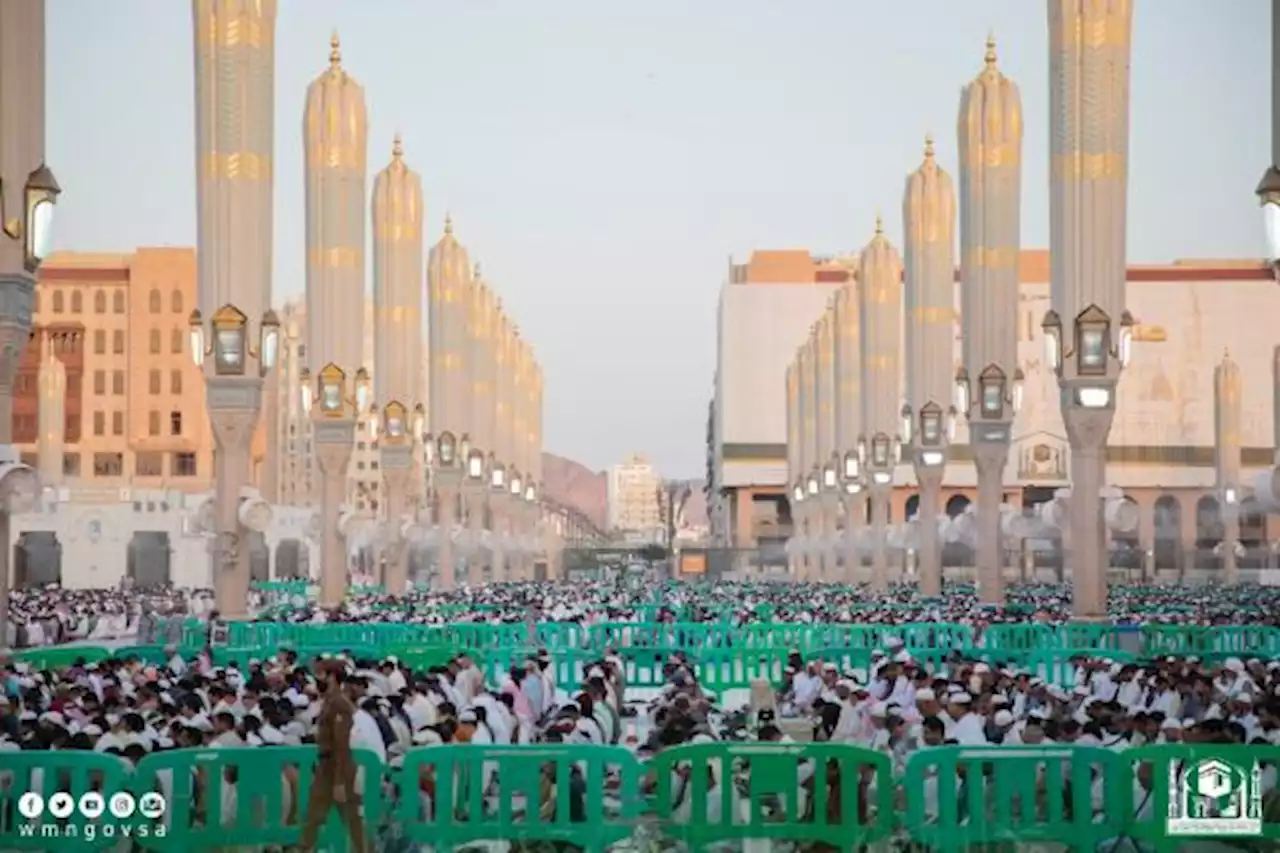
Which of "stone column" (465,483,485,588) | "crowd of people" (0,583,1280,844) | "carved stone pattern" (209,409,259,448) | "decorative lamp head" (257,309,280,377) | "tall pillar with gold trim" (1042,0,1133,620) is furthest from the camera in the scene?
"stone column" (465,483,485,588)

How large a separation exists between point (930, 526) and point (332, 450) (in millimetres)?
15877

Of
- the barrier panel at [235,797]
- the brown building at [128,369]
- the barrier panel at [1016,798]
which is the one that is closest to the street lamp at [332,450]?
the barrier panel at [235,797]

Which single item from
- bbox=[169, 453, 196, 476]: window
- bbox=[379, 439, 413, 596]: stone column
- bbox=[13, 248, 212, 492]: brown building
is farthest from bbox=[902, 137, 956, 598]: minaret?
bbox=[169, 453, 196, 476]: window

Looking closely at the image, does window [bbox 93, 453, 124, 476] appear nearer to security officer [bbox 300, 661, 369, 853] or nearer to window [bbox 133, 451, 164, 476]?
window [bbox 133, 451, 164, 476]

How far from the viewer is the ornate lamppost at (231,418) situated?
97.9 feet

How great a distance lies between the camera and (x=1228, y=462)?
252 ft

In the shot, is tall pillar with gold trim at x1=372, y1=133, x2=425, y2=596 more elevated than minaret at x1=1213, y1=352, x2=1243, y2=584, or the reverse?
tall pillar with gold trim at x1=372, y1=133, x2=425, y2=596

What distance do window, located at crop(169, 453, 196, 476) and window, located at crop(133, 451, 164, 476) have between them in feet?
2.32

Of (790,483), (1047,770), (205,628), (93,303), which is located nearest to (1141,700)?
(1047,770)

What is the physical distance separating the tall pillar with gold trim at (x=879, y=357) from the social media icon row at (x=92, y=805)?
5006 cm

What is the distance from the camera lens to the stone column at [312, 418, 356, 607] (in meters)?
41.2

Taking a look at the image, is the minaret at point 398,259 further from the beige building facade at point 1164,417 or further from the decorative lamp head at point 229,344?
the beige building facade at point 1164,417

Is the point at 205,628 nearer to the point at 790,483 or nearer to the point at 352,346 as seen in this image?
the point at 352,346

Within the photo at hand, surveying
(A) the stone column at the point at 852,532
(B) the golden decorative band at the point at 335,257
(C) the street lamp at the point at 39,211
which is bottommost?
(A) the stone column at the point at 852,532
